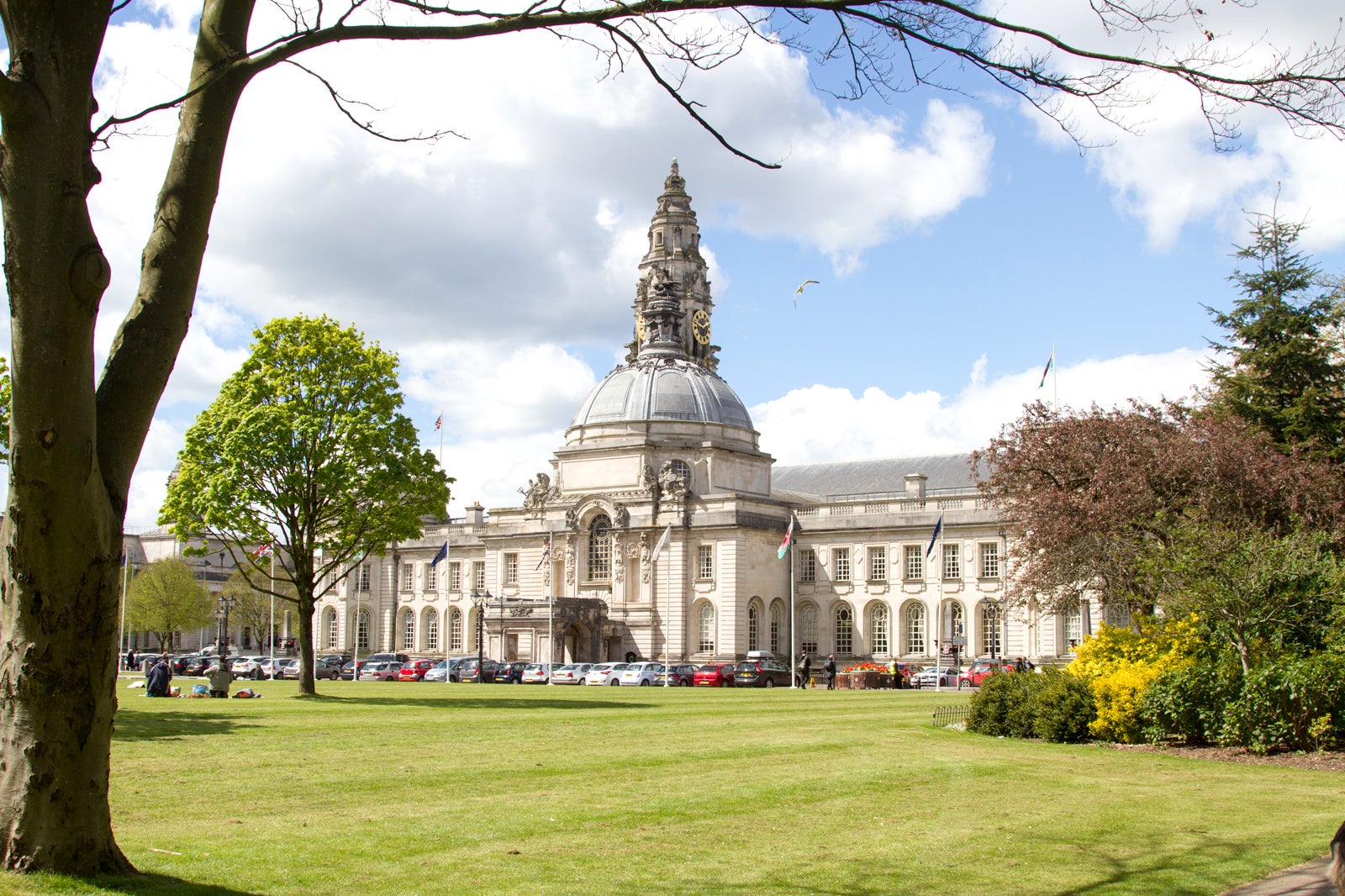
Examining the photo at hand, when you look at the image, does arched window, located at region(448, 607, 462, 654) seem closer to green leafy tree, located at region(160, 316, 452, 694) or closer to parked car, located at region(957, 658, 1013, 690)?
parked car, located at region(957, 658, 1013, 690)

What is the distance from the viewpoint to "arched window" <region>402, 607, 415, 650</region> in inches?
3701

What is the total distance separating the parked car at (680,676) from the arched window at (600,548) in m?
20.2

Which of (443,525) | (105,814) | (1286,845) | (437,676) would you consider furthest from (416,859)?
(443,525)

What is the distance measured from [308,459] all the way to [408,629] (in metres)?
56.9

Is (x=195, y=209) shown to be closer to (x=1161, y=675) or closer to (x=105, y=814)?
(x=105, y=814)

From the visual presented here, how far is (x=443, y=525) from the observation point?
9881 cm

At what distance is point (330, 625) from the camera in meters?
97.6

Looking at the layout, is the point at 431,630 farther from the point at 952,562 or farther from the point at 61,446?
the point at 61,446

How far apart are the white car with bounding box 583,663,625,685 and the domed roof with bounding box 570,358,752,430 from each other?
2430cm

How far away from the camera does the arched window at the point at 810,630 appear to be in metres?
78.8

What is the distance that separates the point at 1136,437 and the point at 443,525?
233ft

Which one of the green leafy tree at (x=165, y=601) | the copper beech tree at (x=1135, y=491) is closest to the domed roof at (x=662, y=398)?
the green leafy tree at (x=165, y=601)

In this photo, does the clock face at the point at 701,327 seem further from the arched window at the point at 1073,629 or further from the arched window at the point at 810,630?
the arched window at the point at 1073,629

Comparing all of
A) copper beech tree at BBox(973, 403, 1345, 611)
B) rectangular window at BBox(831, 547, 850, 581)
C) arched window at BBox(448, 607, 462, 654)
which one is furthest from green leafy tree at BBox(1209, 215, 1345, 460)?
arched window at BBox(448, 607, 462, 654)
